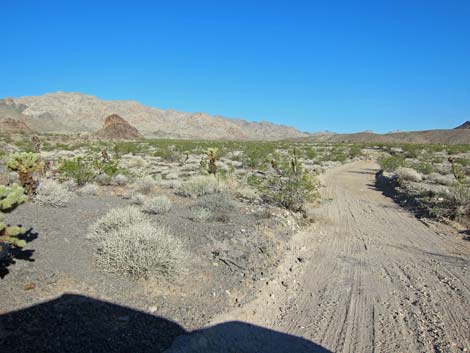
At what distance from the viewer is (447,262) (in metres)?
8.07

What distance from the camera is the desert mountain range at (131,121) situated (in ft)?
322

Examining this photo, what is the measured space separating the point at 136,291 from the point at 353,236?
6.67 metres

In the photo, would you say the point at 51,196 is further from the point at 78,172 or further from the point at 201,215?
the point at 78,172

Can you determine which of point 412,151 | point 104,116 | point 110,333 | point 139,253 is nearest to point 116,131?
point 104,116

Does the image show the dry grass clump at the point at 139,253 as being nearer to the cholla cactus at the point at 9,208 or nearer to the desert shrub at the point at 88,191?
the cholla cactus at the point at 9,208

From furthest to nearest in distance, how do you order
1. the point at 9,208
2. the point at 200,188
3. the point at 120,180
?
the point at 120,180
the point at 200,188
the point at 9,208

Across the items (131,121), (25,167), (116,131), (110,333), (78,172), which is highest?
(131,121)

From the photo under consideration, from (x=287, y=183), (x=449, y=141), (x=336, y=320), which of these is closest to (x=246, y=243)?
(x=336, y=320)

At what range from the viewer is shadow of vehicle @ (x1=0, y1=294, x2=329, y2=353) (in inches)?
Answer: 166

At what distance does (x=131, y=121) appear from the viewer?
137 meters

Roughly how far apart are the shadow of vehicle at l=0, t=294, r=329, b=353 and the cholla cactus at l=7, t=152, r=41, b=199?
22.4 ft

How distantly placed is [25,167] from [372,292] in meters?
9.97

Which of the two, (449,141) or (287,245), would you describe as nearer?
(287,245)

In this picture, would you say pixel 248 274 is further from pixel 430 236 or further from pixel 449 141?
pixel 449 141
